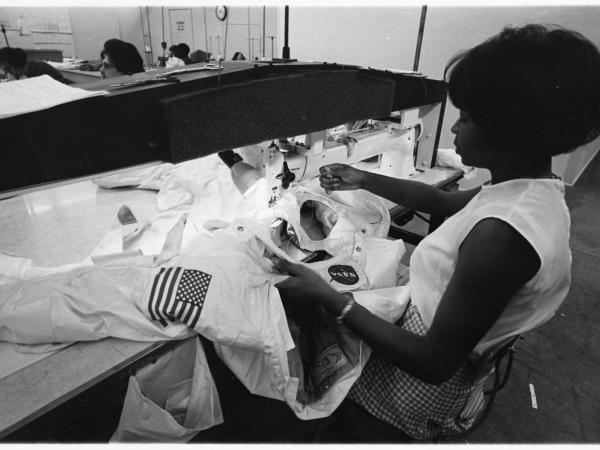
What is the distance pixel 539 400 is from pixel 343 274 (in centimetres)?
149

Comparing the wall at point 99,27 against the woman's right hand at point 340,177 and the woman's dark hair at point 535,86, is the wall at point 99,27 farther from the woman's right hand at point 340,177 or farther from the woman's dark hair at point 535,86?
the woman's dark hair at point 535,86

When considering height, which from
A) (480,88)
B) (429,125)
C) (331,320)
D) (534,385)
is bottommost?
(534,385)

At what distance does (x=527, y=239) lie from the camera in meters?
0.65

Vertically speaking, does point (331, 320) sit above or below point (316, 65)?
below

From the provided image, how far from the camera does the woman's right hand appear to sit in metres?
1.34

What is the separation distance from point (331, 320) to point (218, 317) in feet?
1.04

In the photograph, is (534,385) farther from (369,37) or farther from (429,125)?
(369,37)

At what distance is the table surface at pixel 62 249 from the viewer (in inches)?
26.7

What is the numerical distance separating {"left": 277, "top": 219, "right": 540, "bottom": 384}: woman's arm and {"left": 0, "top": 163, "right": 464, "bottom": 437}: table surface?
508 mm

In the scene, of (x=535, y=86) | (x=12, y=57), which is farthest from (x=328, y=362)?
(x=12, y=57)

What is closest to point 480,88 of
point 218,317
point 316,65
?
point 316,65

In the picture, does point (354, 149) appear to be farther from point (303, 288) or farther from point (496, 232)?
point (496, 232)

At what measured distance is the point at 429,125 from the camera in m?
1.77

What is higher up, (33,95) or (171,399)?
(33,95)
